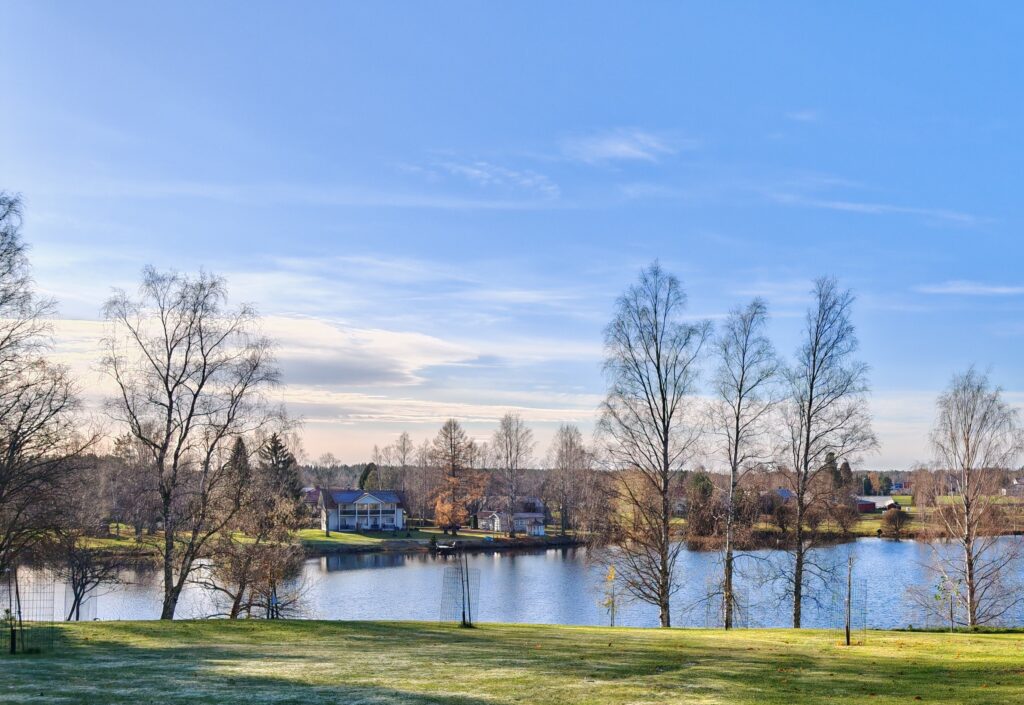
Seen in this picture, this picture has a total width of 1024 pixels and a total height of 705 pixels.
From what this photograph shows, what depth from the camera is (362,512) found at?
105000 mm

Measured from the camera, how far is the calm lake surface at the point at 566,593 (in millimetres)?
35938

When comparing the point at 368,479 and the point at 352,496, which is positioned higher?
the point at 368,479

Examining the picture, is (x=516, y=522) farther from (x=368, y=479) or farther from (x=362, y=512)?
(x=368, y=479)

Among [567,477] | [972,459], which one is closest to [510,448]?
[567,477]

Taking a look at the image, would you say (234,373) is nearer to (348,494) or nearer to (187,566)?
(187,566)

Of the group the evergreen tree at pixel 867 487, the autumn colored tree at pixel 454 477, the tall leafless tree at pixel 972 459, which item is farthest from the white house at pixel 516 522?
the evergreen tree at pixel 867 487

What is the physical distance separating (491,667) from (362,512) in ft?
306

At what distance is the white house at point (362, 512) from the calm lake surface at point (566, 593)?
30.2 meters

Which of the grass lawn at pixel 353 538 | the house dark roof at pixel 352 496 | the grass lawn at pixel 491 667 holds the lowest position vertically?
the grass lawn at pixel 353 538

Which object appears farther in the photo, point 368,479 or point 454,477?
point 368,479

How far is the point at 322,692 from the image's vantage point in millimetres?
12125

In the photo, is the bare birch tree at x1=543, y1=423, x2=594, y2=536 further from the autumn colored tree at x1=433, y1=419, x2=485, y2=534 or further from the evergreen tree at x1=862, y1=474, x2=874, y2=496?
the evergreen tree at x1=862, y1=474, x2=874, y2=496

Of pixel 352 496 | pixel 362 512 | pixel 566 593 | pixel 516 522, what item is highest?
pixel 352 496

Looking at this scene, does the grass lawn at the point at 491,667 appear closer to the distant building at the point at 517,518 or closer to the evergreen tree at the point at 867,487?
the distant building at the point at 517,518
